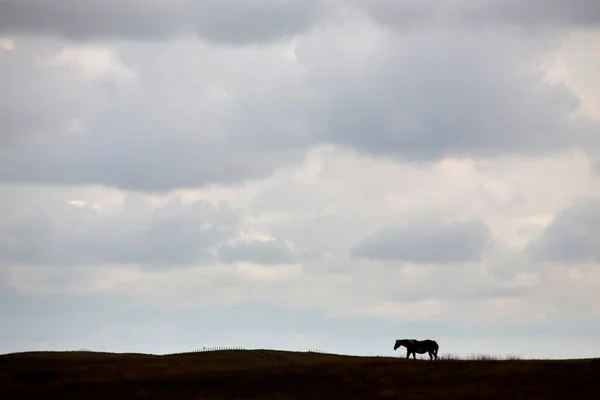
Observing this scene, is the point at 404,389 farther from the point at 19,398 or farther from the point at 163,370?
the point at 19,398

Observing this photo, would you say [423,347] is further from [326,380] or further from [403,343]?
[326,380]

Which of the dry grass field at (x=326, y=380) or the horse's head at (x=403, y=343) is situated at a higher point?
the horse's head at (x=403, y=343)

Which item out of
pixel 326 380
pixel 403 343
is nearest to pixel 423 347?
pixel 403 343

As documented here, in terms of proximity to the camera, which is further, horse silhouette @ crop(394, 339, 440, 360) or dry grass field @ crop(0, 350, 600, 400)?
horse silhouette @ crop(394, 339, 440, 360)

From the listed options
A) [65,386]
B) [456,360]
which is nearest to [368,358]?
[456,360]

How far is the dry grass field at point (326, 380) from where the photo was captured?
53.7 metres

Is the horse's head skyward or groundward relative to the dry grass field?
skyward

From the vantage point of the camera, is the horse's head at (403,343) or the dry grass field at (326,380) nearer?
the dry grass field at (326,380)

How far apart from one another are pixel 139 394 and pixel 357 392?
11387 mm

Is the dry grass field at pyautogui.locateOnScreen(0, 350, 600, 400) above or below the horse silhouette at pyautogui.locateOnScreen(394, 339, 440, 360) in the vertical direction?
below

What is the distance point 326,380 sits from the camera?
57.1m

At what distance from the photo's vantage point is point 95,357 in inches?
2911

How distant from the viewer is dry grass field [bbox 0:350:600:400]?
53656 mm

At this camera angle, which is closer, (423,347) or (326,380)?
(326,380)
